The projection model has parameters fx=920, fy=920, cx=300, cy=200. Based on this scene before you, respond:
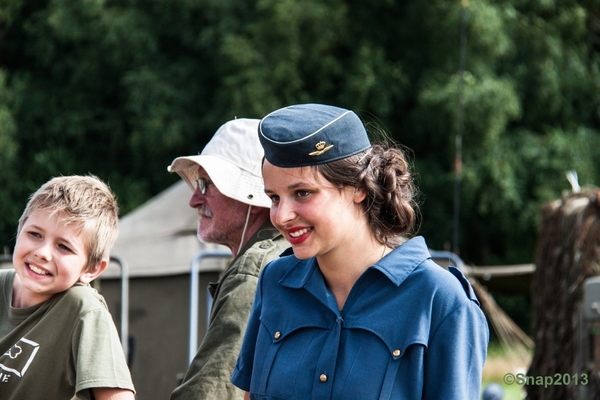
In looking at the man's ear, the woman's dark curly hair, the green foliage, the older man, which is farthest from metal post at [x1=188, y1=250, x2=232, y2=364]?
the green foliage

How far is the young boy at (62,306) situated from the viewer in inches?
89.9

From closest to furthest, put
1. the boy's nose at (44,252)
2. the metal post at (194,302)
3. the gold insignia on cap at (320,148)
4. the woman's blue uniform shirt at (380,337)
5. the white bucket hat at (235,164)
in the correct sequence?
the woman's blue uniform shirt at (380,337) → the gold insignia on cap at (320,148) → the boy's nose at (44,252) → the white bucket hat at (235,164) → the metal post at (194,302)

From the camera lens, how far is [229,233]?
2.97 meters

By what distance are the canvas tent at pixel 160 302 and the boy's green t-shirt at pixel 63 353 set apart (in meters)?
5.16

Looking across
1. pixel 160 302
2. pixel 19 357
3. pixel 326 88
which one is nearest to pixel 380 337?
pixel 19 357

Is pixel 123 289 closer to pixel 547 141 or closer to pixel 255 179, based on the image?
pixel 255 179

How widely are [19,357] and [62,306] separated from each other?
165mm

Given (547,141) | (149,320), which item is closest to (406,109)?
(547,141)

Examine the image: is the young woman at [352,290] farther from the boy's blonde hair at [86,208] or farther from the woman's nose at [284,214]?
the boy's blonde hair at [86,208]

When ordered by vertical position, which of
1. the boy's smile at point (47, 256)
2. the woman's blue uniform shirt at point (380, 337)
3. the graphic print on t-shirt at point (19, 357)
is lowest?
the graphic print on t-shirt at point (19, 357)

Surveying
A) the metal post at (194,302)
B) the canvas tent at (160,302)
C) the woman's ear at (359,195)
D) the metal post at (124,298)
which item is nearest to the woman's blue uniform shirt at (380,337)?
the woman's ear at (359,195)

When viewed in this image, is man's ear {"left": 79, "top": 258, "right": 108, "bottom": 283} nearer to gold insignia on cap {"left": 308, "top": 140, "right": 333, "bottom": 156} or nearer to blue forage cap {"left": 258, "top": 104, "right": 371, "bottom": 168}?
blue forage cap {"left": 258, "top": 104, "right": 371, "bottom": 168}

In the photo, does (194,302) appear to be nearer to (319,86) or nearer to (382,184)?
(382,184)

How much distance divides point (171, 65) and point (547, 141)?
7.31 metres
